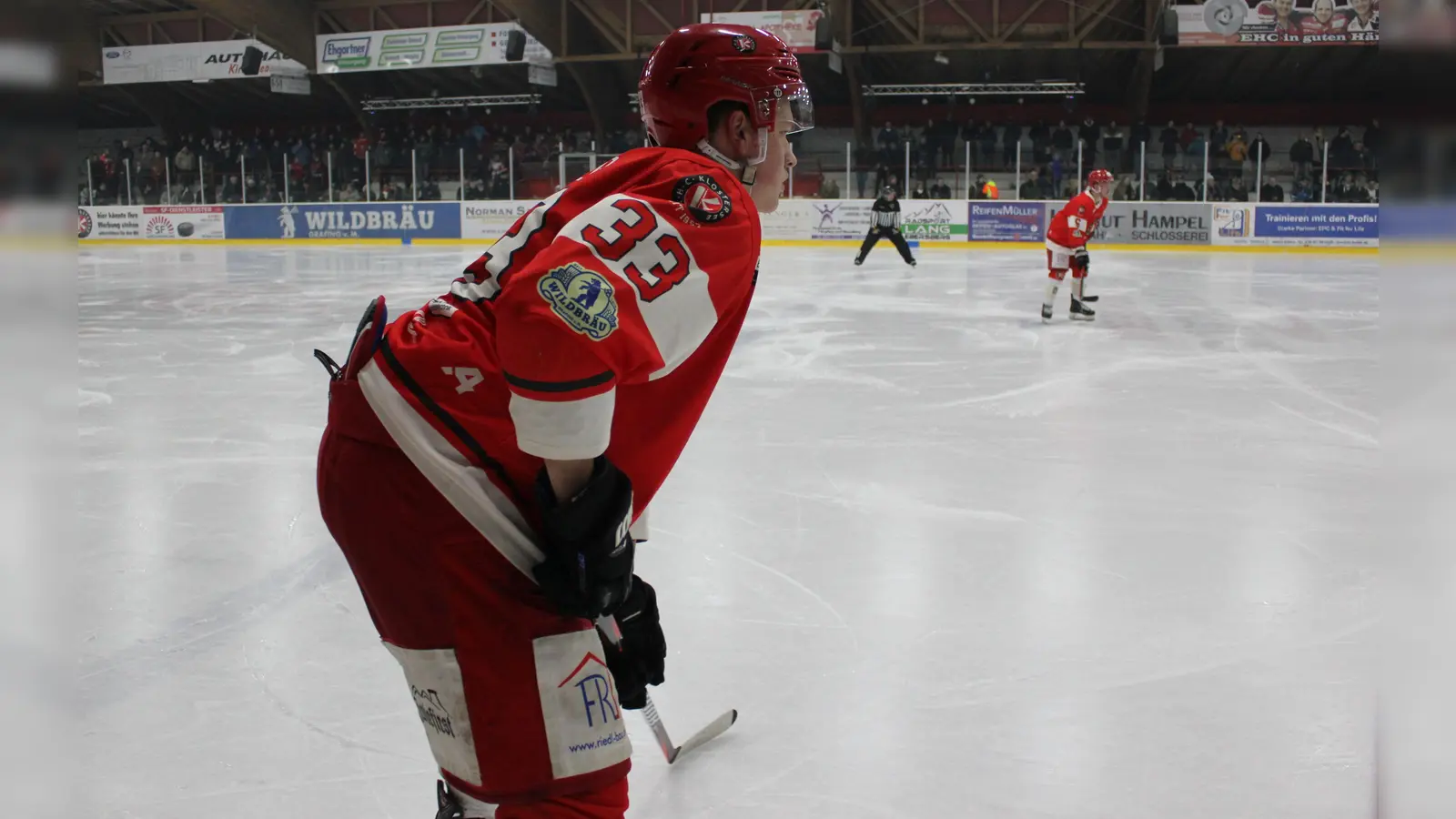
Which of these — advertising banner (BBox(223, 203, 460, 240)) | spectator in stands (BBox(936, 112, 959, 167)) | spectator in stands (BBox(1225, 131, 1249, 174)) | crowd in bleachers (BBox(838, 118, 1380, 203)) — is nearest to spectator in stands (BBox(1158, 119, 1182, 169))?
crowd in bleachers (BBox(838, 118, 1380, 203))

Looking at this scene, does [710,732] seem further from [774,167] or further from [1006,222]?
[1006,222]

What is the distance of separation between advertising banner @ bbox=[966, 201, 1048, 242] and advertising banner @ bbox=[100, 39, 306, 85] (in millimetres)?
15559

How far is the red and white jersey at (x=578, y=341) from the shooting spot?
1.15 meters

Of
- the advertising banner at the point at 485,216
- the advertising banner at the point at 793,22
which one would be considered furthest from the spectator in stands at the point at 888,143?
the advertising banner at the point at 485,216

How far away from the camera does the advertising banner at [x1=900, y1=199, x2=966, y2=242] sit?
66.2ft

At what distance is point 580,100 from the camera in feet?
89.3

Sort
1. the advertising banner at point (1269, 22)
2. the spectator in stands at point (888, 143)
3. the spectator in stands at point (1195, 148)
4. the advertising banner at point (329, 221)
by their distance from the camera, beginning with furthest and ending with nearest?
the advertising banner at point (329, 221), the spectator in stands at point (888, 143), the spectator in stands at point (1195, 148), the advertising banner at point (1269, 22)

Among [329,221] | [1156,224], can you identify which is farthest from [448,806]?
[329,221]

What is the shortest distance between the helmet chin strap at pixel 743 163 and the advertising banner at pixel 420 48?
2385 cm

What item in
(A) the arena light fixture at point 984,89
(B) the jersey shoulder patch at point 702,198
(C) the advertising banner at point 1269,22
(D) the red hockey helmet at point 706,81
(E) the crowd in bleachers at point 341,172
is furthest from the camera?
(A) the arena light fixture at point 984,89

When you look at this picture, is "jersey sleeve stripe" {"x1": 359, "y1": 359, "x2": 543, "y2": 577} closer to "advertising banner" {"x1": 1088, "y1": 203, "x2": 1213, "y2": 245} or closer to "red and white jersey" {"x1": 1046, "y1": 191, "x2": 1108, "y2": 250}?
"red and white jersey" {"x1": 1046, "y1": 191, "x2": 1108, "y2": 250}

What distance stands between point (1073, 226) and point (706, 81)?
947 centimetres

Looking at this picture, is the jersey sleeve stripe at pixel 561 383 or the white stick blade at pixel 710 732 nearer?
the jersey sleeve stripe at pixel 561 383

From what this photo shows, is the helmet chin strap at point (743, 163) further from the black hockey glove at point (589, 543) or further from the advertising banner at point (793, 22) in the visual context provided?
the advertising banner at point (793, 22)
